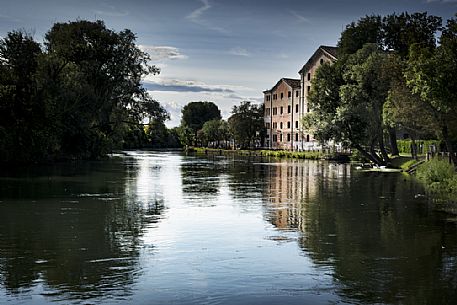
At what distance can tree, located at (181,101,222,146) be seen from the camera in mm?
191500

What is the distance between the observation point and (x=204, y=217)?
21156mm

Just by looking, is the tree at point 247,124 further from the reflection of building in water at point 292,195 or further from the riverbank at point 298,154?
the reflection of building in water at point 292,195

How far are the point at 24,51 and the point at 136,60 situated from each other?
19215 millimetres

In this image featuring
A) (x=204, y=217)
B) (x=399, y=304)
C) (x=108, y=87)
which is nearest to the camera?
(x=399, y=304)

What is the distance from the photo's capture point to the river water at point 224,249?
36.0ft

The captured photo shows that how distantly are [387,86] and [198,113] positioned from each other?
477ft

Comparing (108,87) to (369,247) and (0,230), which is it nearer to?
(0,230)

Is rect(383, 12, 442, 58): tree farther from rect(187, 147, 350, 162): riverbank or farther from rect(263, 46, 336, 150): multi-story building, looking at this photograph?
rect(263, 46, 336, 150): multi-story building

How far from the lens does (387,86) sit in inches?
1981

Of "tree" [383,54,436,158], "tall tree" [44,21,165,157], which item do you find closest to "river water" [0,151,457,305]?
"tree" [383,54,436,158]

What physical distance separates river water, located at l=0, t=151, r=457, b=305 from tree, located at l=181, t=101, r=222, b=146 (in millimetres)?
163694

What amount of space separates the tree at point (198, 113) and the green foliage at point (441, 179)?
15540 centimetres

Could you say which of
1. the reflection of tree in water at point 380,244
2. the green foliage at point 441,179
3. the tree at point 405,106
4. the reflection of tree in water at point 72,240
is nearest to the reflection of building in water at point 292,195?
the reflection of tree in water at point 380,244

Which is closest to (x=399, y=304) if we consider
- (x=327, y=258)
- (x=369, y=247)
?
(x=327, y=258)
